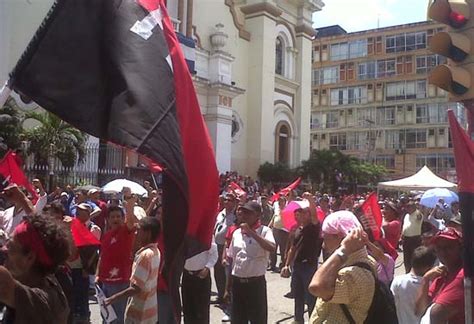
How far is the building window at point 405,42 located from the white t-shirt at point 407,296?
55196mm

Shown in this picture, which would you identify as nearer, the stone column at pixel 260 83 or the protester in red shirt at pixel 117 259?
the protester in red shirt at pixel 117 259

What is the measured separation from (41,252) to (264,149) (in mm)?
32627

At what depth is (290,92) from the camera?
128ft

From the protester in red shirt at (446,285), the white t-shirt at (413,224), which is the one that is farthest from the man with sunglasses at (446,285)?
the white t-shirt at (413,224)

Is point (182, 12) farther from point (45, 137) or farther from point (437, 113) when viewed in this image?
point (437, 113)

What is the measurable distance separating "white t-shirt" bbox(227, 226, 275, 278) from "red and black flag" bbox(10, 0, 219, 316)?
10.5 feet

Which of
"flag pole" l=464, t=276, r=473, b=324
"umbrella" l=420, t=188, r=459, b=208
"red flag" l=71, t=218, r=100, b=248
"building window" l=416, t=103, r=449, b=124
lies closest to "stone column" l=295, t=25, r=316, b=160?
"building window" l=416, t=103, r=449, b=124

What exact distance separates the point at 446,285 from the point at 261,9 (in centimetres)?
3285

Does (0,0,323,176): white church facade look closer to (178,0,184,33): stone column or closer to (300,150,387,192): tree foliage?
(178,0,184,33): stone column

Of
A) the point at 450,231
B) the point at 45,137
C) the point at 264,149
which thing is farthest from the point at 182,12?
Answer: the point at 450,231

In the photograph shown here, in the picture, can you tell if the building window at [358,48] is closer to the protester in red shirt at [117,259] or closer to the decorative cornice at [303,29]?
the decorative cornice at [303,29]

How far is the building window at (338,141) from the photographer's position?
61.1m

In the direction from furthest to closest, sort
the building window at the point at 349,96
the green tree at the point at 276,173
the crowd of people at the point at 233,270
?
the building window at the point at 349,96 < the green tree at the point at 276,173 < the crowd of people at the point at 233,270

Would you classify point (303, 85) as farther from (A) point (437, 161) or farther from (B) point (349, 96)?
(B) point (349, 96)
